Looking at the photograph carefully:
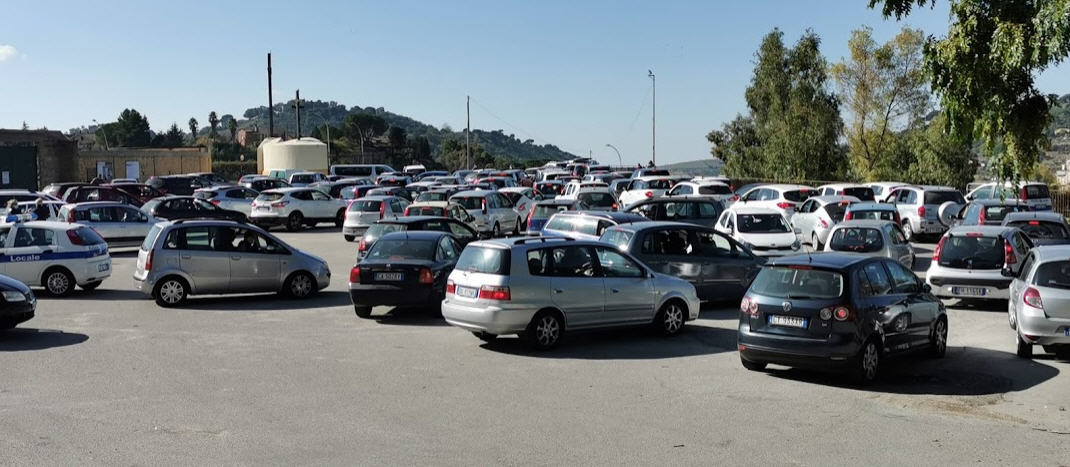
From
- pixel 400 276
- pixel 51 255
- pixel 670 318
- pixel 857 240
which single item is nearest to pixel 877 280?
pixel 670 318

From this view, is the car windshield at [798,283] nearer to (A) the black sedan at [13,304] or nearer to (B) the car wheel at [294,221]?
(A) the black sedan at [13,304]

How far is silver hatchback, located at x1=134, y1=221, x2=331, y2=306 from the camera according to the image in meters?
18.2

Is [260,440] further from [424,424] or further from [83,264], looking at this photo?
[83,264]

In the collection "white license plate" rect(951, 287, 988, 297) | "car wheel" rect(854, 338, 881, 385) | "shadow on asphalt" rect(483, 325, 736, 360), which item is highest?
"white license plate" rect(951, 287, 988, 297)

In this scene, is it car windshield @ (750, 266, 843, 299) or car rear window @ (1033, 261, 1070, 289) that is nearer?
car windshield @ (750, 266, 843, 299)

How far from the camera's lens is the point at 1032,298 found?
12.8 m

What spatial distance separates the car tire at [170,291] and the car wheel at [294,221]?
801 inches

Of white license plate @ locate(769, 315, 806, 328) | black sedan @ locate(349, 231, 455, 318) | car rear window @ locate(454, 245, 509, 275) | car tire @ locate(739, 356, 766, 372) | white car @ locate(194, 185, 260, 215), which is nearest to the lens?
white license plate @ locate(769, 315, 806, 328)

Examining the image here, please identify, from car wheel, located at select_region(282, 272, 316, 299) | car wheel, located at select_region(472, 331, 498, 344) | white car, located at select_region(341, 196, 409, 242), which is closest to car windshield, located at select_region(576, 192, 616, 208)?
white car, located at select_region(341, 196, 409, 242)

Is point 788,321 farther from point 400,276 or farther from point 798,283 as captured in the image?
point 400,276

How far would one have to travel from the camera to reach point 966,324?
16.5 meters

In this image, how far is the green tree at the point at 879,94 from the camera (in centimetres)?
5459

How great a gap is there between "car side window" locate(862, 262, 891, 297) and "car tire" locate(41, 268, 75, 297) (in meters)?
14.9

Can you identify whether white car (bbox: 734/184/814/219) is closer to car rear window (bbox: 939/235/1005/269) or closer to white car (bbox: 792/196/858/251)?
white car (bbox: 792/196/858/251)
